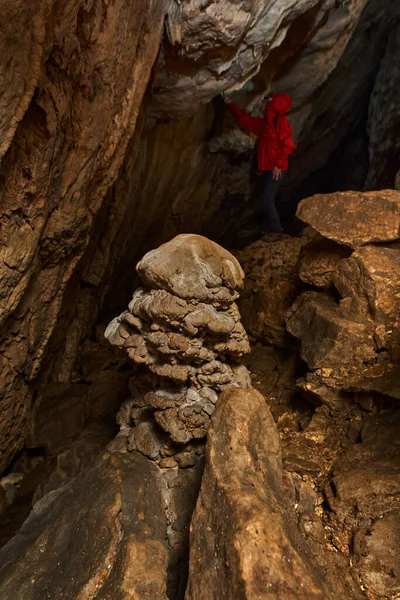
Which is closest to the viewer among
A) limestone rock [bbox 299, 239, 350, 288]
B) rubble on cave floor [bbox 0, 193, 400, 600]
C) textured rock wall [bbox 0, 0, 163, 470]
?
rubble on cave floor [bbox 0, 193, 400, 600]

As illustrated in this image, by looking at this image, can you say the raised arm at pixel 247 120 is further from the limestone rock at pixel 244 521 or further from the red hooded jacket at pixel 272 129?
the limestone rock at pixel 244 521

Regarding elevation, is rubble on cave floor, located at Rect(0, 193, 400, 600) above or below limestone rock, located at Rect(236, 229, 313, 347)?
below

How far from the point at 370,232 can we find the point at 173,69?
9.99 feet

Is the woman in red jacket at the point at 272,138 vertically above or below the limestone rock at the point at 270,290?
above

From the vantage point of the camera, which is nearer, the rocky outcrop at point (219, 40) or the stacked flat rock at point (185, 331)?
the stacked flat rock at point (185, 331)

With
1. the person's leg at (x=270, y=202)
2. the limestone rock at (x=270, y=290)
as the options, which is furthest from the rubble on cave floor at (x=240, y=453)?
the person's leg at (x=270, y=202)

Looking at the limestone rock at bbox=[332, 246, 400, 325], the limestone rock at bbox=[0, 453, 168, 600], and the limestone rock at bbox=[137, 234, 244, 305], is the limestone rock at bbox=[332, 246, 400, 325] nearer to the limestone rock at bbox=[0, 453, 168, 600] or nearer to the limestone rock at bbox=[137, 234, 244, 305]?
the limestone rock at bbox=[137, 234, 244, 305]

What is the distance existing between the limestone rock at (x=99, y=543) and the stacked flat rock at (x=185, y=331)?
401 millimetres

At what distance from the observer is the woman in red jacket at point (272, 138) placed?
6.83 meters

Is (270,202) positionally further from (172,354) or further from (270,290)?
(172,354)

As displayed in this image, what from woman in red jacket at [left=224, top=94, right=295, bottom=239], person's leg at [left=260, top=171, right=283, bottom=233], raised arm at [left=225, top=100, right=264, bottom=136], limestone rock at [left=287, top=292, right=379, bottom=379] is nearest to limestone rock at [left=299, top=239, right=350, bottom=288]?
limestone rock at [left=287, top=292, right=379, bottom=379]

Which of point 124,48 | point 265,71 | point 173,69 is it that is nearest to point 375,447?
point 124,48

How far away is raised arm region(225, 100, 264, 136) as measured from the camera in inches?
272

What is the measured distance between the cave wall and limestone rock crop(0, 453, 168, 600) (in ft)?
5.38
